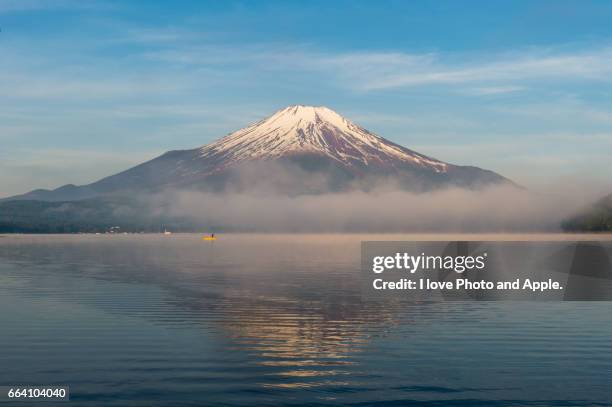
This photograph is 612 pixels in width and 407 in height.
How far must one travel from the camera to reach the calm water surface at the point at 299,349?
26.3 metres

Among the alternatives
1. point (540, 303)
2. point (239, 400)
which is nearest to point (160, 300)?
point (540, 303)

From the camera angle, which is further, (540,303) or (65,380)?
(540,303)

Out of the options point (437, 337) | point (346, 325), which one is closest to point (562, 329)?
point (437, 337)

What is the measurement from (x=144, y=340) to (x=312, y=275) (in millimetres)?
44591

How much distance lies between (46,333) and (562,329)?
25.7 meters

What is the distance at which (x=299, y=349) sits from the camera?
112 feet

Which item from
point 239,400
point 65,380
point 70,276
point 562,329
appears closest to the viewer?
point 239,400

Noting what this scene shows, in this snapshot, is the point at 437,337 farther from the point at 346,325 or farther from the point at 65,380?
the point at 65,380

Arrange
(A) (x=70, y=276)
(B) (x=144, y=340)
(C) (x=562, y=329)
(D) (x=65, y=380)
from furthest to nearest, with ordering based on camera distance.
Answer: (A) (x=70, y=276), (C) (x=562, y=329), (B) (x=144, y=340), (D) (x=65, y=380)

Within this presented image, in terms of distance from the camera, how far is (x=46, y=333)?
3816cm

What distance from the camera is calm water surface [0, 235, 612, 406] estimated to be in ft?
86.3

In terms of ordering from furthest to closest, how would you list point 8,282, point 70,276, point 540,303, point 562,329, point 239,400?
point 70,276, point 8,282, point 540,303, point 562,329, point 239,400

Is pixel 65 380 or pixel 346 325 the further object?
pixel 346 325

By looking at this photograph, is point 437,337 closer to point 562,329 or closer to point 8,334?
point 562,329
